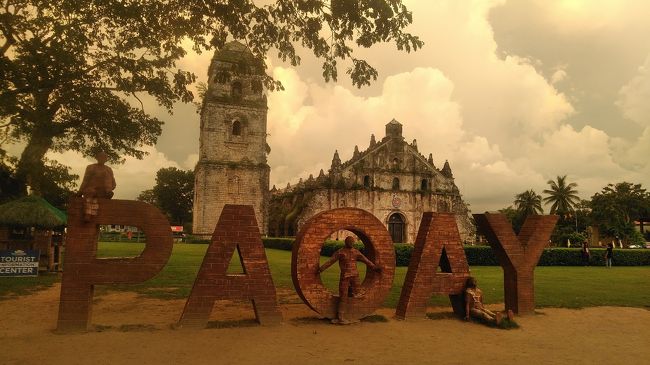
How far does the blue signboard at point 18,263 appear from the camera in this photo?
38.1ft

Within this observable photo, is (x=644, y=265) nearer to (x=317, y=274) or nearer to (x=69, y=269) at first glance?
(x=317, y=274)

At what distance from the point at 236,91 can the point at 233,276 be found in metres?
28.7

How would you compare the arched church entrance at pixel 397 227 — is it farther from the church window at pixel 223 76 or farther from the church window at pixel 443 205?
the church window at pixel 223 76

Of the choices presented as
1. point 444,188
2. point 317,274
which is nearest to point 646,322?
point 317,274

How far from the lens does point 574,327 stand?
23.8ft

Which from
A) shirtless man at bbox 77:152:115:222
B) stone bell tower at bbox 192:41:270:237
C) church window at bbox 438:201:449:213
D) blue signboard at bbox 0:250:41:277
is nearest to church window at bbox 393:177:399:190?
church window at bbox 438:201:449:213

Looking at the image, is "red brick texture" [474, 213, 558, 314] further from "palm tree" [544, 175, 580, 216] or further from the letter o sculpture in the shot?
"palm tree" [544, 175, 580, 216]

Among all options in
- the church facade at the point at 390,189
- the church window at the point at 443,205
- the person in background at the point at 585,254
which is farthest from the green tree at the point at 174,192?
the person in background at the point at 585,254

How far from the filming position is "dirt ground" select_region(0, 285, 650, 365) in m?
5.11

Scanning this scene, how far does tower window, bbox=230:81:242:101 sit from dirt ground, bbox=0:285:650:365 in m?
26.8

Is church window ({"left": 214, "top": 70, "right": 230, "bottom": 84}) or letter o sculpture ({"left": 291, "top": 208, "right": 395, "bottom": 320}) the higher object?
church window ({"left": 214, "top": 70, "right": 230, "bottom": 84})

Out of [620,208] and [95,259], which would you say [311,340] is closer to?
[95,259]

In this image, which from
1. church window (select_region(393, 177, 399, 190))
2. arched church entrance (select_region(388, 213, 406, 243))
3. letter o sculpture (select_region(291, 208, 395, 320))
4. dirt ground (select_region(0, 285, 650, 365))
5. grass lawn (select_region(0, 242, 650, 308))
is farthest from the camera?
church window (select_region(393, 177, 399, 190))

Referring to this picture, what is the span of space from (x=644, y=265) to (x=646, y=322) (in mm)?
19381
